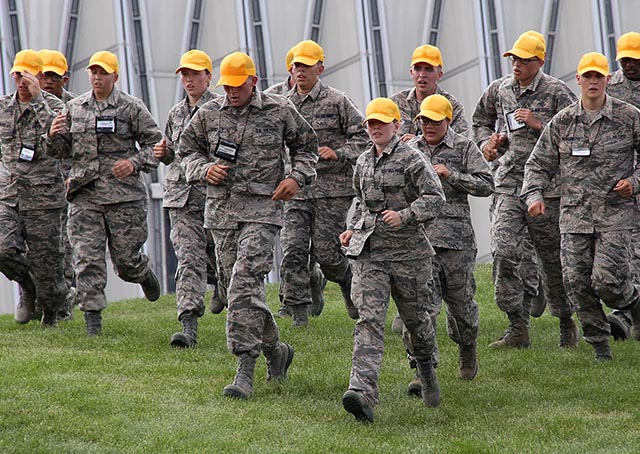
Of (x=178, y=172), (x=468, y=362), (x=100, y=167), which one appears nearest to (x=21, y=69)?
(x=100, y=167)

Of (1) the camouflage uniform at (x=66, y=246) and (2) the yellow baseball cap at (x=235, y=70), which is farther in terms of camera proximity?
(1) the camouflage uniform at (x=66, y=246)

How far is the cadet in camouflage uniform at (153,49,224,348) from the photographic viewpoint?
10586 millimetres

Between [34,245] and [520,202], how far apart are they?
4.18m

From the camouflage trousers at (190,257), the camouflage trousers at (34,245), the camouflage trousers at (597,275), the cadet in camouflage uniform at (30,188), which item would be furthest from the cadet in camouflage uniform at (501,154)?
the camouflage trousers at (34,245)

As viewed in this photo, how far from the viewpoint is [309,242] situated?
11.4 meters

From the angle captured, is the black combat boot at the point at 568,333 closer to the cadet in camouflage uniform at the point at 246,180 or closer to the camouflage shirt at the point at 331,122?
the camouflage shirt at the point at 331,122

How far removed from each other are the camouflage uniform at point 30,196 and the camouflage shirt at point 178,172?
3.38 ft

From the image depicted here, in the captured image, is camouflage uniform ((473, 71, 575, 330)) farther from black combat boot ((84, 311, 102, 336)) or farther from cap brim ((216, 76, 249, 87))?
black combat boot ((84, 311, 102, 336))

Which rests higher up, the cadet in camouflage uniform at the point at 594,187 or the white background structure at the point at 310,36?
the white background structure at the point at 310,36

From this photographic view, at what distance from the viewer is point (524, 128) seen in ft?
34.4

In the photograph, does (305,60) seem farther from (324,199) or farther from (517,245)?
(517,245)

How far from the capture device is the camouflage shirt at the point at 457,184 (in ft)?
29.8

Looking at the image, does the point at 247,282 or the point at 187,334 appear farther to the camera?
the point at 187,334

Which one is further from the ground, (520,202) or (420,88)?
(420,88)
